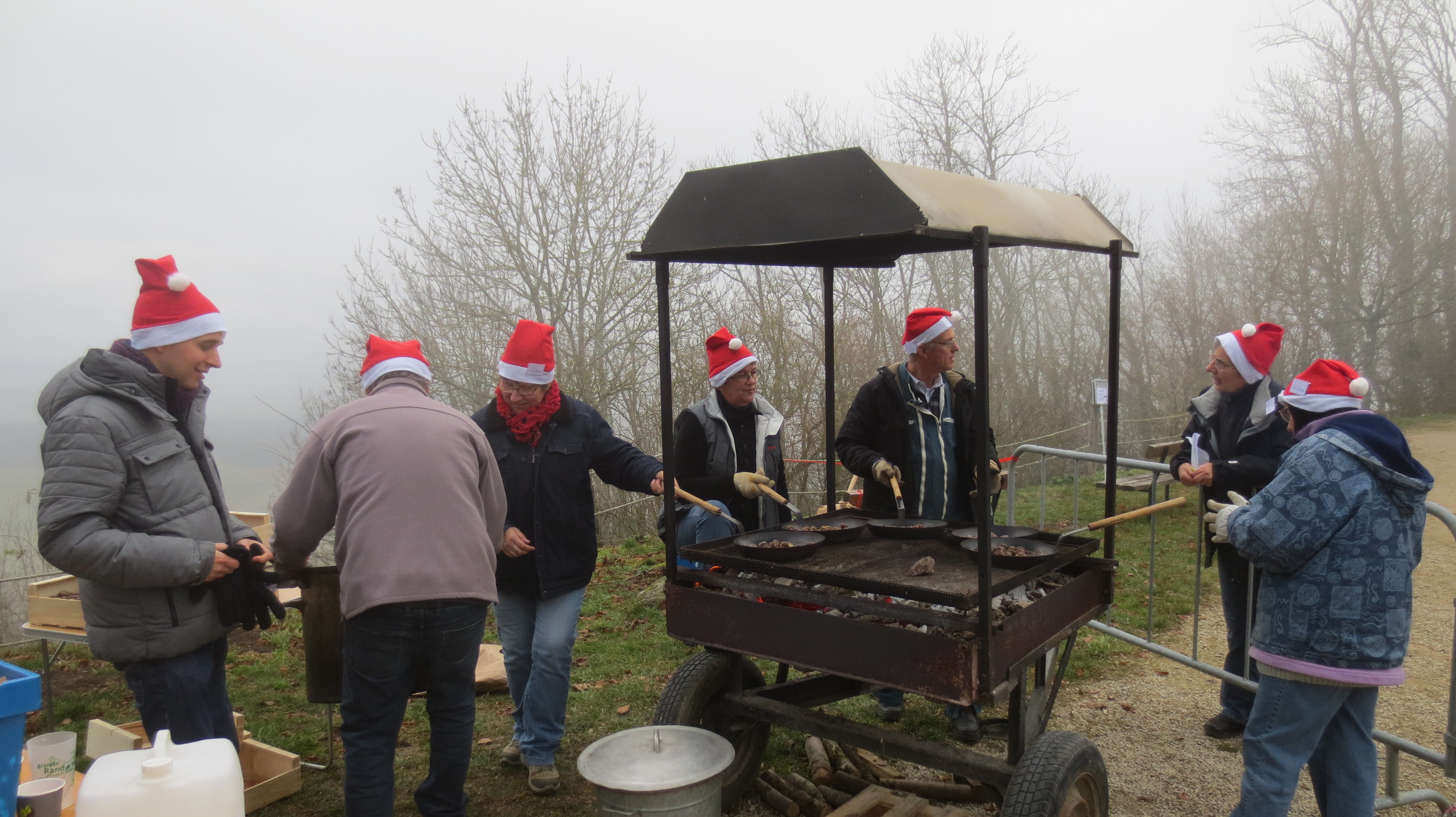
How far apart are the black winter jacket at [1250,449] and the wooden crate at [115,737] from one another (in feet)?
14.0

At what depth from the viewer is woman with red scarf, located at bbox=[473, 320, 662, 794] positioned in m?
3.64

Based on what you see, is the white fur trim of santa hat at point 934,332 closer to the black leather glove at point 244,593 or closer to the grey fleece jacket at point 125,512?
the black leather glove at point 244,593

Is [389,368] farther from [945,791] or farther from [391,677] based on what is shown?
[945,791]

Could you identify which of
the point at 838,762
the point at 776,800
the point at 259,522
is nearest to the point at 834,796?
the point at 776,800

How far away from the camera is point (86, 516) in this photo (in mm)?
2459

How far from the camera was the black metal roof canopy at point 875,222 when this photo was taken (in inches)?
99.3

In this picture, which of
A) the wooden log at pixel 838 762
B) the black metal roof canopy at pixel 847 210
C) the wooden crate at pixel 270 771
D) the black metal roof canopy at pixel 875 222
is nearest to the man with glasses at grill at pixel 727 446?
the black metal roof canopy at pixel 875 222

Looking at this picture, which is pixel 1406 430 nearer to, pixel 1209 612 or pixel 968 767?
pixel 1209 612

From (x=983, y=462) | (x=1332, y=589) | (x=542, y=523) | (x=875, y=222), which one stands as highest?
(x=875, y=222)

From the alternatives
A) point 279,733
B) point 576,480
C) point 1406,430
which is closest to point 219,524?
point 576,480

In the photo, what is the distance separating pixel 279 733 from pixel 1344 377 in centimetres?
494

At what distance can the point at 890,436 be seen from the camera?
14.1 feet

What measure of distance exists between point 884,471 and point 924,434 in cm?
32

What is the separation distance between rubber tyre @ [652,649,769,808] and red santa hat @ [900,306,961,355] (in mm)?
1673
